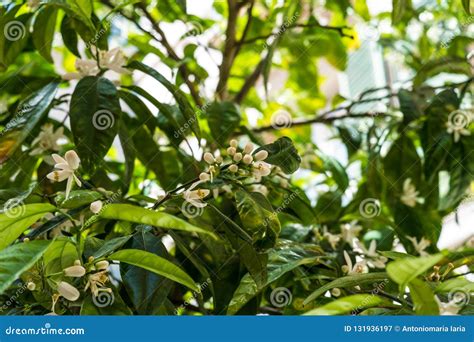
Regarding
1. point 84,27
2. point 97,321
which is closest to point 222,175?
point 97,321

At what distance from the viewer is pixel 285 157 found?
2.70 ft

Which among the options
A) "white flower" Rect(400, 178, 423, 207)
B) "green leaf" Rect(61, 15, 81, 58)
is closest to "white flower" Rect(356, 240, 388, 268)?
"white flower" Rect(400, 178, 423, 207)

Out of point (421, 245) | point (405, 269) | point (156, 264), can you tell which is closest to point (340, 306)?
point (405, 269)

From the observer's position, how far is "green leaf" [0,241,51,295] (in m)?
0.55

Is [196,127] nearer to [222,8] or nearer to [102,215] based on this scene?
[102,215]

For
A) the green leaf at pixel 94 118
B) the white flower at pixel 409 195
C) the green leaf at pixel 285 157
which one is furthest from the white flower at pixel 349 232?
the green leaf at pixel 94 118

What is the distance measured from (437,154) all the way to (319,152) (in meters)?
0.20

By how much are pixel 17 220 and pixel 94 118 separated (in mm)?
268

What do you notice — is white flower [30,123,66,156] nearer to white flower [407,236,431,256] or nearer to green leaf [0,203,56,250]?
green leaf [0,203,56,250]

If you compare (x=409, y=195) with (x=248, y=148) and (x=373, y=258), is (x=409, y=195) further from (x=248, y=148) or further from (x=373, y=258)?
(x=248, y=148)

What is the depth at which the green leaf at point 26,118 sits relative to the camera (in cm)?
86

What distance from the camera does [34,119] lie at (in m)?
0.90

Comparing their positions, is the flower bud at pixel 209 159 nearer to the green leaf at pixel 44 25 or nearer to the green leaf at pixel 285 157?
the green leaf at pixel 285 157

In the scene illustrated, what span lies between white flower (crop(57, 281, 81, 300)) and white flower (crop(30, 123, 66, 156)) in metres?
0.41
